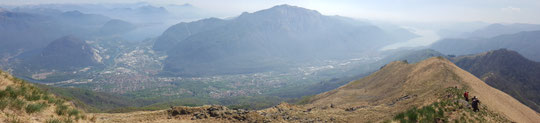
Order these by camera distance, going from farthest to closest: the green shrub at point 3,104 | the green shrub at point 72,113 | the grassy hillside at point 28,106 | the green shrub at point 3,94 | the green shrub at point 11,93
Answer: the green shrub at point 72,113 < the green shrub at point 11,93 < the green shrub at point 3,94 < the grassy hillside at point 28,106 < the green shrub at point 3,104

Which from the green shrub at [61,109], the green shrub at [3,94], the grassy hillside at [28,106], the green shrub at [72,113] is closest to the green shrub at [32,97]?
the grassy hillside at [28,106]

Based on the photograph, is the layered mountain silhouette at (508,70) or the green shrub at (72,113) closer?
the green shrub at (72,113)

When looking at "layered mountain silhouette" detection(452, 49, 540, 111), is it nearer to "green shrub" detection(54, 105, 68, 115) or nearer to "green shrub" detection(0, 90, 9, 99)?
"green shrub" detection(54, 105, 68, 115)

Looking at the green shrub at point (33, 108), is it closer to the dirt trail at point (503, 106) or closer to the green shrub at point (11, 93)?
the green shrub at point (11, 93)

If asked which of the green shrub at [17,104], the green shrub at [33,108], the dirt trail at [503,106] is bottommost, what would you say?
the dirt trail at [503,106]

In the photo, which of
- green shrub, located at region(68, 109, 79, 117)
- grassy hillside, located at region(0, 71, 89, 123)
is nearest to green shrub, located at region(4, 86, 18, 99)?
grassy hillside, located at region(0, 71, 89, 123)

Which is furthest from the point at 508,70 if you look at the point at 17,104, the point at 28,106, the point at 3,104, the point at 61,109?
the point at 3,104

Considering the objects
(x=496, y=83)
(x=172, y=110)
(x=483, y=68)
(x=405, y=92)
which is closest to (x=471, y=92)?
(x=405, y=92)

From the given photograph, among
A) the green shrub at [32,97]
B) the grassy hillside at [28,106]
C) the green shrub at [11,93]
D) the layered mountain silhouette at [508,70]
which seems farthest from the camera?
the layered mountain silhouette at [508,70]

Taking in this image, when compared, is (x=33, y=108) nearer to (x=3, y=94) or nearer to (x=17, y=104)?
(x=17, y=104)
